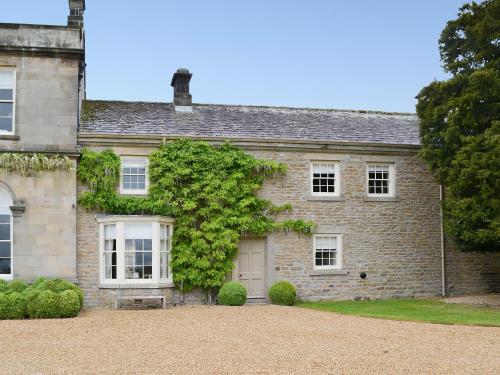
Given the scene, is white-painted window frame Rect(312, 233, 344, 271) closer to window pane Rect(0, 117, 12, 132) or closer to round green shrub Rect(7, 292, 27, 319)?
round green shrub Rect(7, 292, 27, 319)

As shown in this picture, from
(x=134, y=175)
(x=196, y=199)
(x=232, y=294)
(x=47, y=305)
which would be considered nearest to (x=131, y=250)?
(x=134, y=175)

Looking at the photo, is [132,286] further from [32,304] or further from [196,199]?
[32,304]

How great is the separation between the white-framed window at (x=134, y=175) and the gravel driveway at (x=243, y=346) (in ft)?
16.2

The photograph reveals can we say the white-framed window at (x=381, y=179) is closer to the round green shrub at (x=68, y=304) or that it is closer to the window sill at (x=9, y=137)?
the round green shrub at (x=68, y=304)

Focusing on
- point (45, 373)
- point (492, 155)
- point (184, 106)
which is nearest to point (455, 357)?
point (45, 373)

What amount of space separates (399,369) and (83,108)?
1667cm

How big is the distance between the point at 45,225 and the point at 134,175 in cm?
312

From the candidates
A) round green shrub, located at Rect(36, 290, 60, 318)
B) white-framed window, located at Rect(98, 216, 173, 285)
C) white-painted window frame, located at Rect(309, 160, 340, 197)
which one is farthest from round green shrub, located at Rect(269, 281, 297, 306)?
round green shrub, located at Rect(36, 290, 60, 318)

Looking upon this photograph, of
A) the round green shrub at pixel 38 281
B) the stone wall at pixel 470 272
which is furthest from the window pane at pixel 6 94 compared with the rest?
the stone wall at pixel 470 272

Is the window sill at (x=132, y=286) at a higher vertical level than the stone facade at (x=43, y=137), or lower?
lower

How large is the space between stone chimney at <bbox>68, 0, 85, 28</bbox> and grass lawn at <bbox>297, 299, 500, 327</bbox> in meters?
11.6

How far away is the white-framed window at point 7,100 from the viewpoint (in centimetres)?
2198

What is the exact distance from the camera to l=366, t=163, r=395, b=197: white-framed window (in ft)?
81.9

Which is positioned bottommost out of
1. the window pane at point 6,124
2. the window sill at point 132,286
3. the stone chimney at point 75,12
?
the window sill at point 132,286
